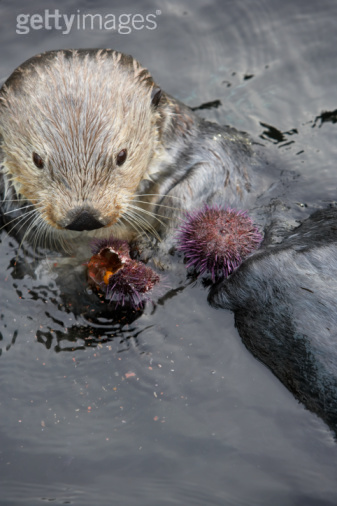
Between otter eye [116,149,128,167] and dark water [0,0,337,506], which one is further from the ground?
otter eye [116,149,128,167]

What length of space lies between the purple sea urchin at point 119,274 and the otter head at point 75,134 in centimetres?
19

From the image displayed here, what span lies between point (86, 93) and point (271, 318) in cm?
186

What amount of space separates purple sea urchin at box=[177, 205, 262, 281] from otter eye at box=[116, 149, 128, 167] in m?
0.60

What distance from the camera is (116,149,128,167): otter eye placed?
422 cm

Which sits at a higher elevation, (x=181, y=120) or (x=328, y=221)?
(x=181, y=120)

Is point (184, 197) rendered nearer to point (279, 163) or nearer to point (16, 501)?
point (279, 163)

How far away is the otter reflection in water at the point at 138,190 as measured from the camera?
3949 millimetres

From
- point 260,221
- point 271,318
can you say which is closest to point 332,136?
point 260,221

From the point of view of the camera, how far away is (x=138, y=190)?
4.84 metres

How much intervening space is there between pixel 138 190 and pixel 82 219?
3.34 ft

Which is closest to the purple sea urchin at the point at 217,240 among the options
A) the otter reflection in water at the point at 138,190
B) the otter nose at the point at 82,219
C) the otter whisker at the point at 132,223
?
the otter reflection in water at the point at 138,190

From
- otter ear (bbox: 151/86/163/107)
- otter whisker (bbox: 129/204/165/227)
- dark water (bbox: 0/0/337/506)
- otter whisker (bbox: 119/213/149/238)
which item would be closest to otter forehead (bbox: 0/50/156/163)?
otter ear (bbox: 151/86/163/107)

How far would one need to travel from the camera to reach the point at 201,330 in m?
4.29

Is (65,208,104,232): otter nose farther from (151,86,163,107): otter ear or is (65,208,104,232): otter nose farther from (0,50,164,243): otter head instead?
(151,86,163,107): otter ear
